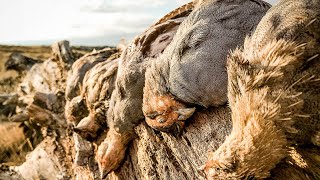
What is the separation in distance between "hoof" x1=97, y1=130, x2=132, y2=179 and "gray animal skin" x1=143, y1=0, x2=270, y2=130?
790mm

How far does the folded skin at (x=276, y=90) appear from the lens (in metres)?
1.30

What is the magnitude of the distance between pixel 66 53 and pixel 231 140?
16.4 feet

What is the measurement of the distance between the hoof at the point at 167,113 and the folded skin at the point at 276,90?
0.54m

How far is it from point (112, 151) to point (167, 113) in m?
0.93

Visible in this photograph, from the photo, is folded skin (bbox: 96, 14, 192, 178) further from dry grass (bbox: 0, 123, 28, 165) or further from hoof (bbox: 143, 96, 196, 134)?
dry grass (bbox: 0, 123, 28, 165)

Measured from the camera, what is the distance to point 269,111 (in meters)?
1.32

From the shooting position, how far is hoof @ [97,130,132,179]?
2.74 m

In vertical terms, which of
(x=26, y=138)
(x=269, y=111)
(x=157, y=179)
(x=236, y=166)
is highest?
(x=269, y=111)

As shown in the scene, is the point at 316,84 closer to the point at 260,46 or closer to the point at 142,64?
the point at 260,46

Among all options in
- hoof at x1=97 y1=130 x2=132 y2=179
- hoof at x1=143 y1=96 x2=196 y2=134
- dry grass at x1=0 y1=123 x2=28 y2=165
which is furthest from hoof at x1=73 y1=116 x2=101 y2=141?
dry grass at x1=0 y1=123 x2=28 y2=165

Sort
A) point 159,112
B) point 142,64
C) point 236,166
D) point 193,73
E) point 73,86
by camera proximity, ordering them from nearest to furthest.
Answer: point 236,166
point 193,73
point 159,112
point 142,64
point 73,86

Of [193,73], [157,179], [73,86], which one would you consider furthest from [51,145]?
[193,73]

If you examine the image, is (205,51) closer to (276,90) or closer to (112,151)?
(276,90)

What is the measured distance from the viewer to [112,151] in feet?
9.21
